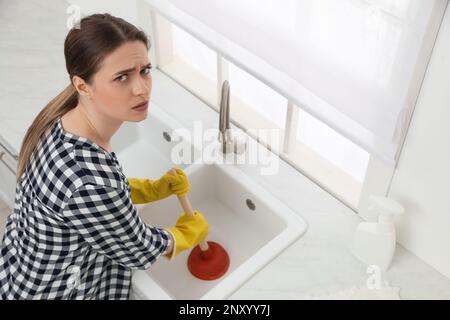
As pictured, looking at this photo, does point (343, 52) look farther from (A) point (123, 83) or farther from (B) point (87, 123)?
(B) point (87, 123)

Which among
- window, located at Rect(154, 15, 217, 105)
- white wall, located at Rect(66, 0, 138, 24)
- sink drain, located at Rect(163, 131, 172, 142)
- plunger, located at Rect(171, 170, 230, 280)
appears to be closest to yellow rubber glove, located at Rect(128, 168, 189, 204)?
plunger, located at Rect(171, 170, 230, 280)

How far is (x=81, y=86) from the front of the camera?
1.40m

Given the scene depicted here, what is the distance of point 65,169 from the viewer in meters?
1.37

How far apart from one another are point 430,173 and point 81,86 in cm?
88

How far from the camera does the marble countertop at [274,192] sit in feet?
5.20

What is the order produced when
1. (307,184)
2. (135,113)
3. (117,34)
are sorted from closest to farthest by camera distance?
1. (117,34)
2. (135,113)
3. (307,184)

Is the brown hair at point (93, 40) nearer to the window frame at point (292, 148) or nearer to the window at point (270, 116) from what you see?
the window frame at point (292, 148)

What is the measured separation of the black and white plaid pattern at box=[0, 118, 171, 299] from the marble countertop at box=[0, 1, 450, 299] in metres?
0.34

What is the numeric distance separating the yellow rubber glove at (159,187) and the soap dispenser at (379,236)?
1.71 ft

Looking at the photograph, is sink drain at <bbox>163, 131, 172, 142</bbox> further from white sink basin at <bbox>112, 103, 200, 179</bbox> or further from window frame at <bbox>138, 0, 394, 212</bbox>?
window frame at <bbox>138, 0, 394, 212</bbox>

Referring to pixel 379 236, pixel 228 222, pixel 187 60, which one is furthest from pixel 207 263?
pixel 187 60
